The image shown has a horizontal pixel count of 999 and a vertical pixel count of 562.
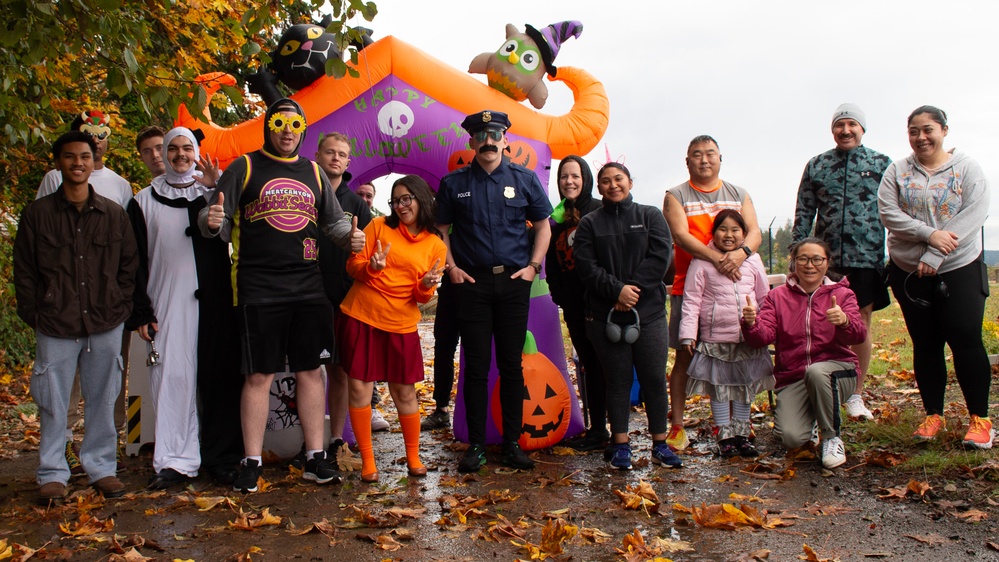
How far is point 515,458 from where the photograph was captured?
5.25 meters

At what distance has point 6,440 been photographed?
680cm

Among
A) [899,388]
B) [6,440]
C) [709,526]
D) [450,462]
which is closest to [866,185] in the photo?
[899,388]

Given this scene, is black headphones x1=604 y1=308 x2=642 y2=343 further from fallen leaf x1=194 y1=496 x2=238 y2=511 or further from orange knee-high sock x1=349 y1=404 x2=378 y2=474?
fallen leaf x1=194 y1=496 x2=238 y2=511

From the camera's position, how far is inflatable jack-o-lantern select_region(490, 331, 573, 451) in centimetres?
568

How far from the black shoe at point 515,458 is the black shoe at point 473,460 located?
6.1 inches

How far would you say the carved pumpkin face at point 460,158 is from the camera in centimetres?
598

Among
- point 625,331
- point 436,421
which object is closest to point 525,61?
point 625,331

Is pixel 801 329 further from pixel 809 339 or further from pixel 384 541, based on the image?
pixel 384 541

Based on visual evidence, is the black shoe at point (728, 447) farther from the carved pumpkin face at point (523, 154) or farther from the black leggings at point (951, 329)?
the carved pumpkin face at point (523, 154)

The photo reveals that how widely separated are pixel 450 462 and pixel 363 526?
59.2 inches

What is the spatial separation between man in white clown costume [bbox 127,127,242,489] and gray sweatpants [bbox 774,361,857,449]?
3.53 m

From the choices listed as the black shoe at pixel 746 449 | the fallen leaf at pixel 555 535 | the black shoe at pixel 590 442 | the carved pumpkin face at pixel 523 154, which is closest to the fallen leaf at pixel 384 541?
the fallen leaf at pixel 555 535

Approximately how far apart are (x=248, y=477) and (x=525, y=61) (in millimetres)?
3531

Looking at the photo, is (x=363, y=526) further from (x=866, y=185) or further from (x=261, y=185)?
(x=866, y=185)
